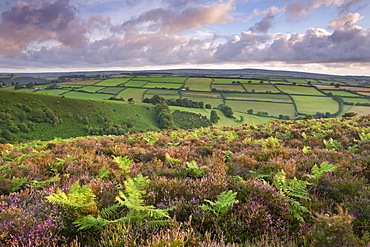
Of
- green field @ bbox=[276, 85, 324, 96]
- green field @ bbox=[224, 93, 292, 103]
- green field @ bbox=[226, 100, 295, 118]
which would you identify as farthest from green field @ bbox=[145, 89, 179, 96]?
green field @ bbox=[276, 85, 324, 96]

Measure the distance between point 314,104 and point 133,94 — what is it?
109003mm

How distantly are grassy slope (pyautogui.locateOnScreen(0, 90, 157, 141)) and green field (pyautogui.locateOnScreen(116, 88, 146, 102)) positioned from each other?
22796mm

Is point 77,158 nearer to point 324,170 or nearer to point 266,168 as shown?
point 266,168

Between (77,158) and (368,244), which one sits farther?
(77,158)

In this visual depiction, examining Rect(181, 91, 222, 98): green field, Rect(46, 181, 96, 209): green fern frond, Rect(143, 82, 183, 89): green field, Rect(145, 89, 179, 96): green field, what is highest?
Rect(143, 82, 183, 89): green field

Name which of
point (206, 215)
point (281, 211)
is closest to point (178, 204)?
point (206, 215)

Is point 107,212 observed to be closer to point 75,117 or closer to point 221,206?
point 221,206

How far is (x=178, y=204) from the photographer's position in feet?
12.1

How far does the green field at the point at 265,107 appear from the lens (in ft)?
320

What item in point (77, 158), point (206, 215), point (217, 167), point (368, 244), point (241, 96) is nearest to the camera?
point (368, 244)

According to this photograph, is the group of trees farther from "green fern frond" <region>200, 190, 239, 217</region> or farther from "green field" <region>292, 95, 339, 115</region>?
"green fern frond" <region>200, 190, 239, 217</region>

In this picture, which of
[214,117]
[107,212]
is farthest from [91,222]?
[214,117]

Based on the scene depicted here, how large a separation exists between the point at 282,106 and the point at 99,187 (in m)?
113

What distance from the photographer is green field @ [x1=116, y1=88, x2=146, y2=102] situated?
12731cm
